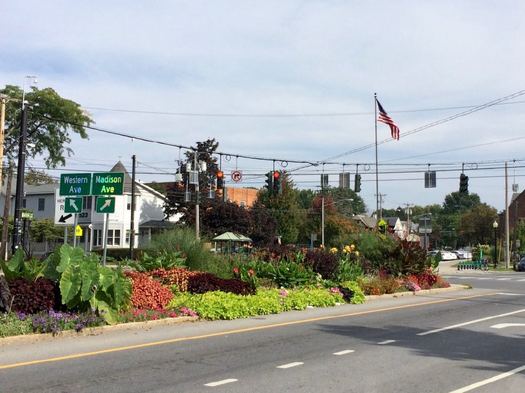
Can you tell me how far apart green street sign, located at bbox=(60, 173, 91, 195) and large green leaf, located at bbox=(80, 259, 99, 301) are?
4618 mm

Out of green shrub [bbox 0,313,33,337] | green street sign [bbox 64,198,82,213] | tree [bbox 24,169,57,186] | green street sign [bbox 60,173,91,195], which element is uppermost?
tree [bbox 24,169,57,186]

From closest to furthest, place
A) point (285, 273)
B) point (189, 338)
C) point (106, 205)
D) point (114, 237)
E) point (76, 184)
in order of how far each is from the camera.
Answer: point (189, 338), point (106, 205), point (76, 184), point (285, 273), point (114, 237)

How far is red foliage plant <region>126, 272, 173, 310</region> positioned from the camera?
13328 millimetres

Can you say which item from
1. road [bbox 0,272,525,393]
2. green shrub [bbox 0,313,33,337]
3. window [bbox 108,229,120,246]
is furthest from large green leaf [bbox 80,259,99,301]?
window [bbox 108,229,120,246]

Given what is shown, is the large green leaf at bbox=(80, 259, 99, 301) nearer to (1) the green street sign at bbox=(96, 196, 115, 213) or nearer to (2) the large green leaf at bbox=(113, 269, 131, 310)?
(2) the large green leaf at bbox=(113, 269, 131, 310)

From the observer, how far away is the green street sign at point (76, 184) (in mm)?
16312

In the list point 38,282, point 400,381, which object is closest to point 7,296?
point 38,282

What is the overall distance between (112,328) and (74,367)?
3293 millimetres

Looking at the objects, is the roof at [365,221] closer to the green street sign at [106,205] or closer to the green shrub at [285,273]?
the green shrub at [285,273]

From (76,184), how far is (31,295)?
560cm

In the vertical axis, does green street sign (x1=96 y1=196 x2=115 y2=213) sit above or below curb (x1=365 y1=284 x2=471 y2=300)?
above

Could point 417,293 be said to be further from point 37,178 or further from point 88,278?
point 37,178

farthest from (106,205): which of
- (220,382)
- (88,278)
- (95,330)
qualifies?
(220,382)

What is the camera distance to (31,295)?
11445 mm
